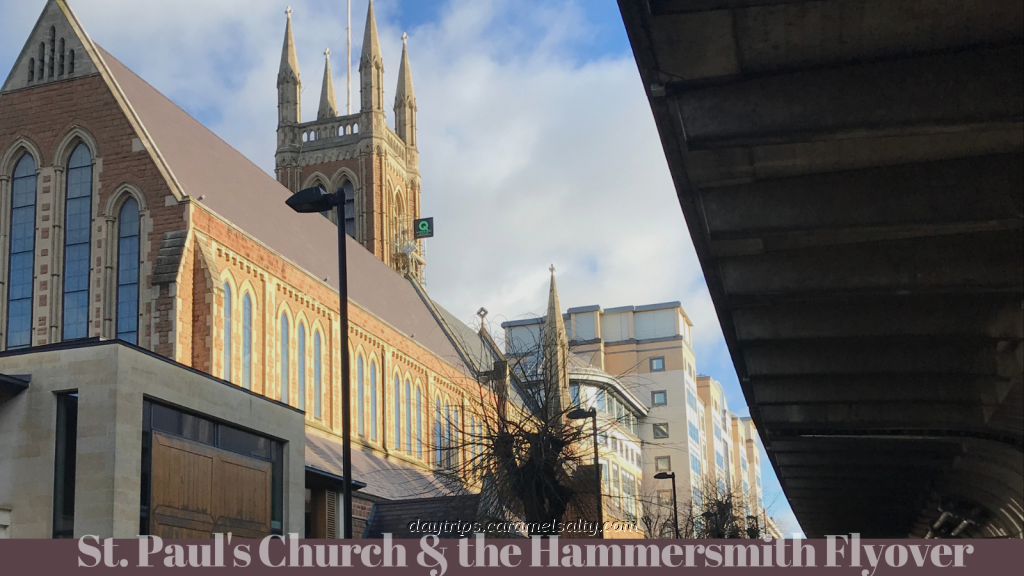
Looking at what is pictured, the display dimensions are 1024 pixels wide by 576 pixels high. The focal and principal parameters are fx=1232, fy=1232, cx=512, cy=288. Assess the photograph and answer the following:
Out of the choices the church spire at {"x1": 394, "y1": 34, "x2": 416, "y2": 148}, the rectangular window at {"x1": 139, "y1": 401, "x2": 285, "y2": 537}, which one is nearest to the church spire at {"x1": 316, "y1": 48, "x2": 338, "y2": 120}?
the church spire at {"x1": 394, "y1": 34, "x2": 416, "y2": 148}

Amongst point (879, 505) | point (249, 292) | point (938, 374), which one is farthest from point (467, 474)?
point (879, 505)

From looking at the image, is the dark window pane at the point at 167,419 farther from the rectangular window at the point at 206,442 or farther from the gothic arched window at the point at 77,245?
the gothic arched window at the point at 77,245

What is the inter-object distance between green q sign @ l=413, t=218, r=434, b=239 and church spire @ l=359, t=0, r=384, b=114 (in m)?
7.34

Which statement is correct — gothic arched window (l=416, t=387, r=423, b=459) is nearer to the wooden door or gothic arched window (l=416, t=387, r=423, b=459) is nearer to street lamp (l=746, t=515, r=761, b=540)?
street lamp (l=746, t=515, r=761, b=540)

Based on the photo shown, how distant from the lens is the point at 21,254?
37.5 metres

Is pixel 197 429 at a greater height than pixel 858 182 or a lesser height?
lesser

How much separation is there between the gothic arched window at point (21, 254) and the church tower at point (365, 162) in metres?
35.0

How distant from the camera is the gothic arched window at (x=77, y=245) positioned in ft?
119

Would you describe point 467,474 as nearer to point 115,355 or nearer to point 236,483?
point 236,483

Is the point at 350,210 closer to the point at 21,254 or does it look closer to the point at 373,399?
the point at 373,399

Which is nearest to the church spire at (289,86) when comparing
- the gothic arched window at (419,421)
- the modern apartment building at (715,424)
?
the gothic arched window at (419,421)

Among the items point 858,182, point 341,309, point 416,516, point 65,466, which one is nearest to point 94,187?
point 416,516

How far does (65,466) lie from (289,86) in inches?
2457

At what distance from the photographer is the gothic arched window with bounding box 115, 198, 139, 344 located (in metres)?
35.5
